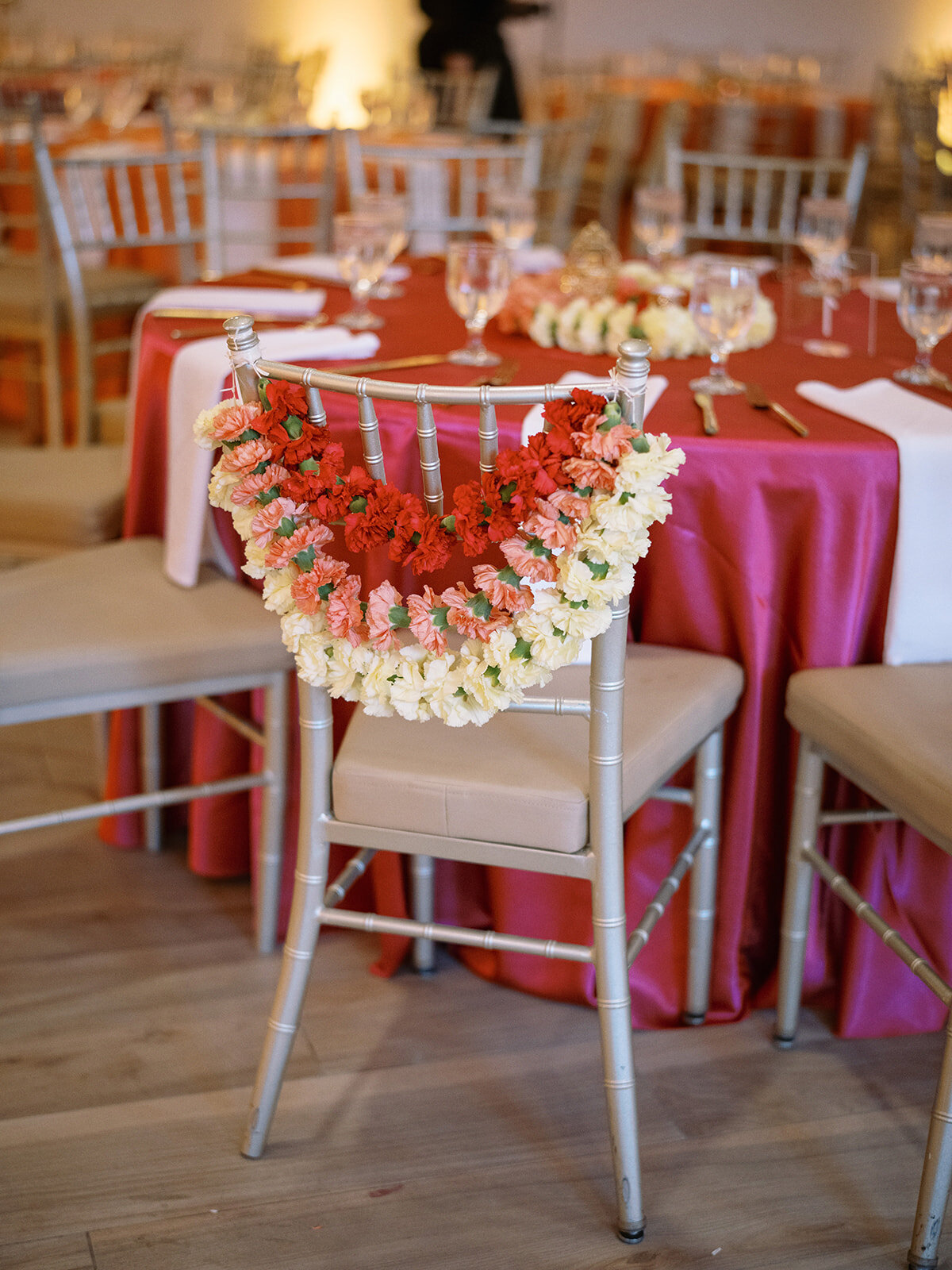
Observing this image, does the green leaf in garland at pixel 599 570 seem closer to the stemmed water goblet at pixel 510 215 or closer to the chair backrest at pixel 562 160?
the stemmed water goblet at pixel 510 215

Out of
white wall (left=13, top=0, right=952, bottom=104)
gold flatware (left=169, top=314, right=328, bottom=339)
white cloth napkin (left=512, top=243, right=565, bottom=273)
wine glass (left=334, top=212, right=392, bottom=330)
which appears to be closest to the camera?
gold flatware (left=169, top=314, right=328, bottom=339)

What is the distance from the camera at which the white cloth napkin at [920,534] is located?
5.30 ft

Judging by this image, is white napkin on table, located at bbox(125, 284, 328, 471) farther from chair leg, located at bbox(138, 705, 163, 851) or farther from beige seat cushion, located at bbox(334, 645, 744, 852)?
beige seat cushion, located at bbox(334, 645, 744, 852)

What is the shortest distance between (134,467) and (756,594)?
3.43 ft

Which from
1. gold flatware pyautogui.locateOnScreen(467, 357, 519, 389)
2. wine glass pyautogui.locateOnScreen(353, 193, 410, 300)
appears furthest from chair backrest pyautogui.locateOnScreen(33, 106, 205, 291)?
gold flatware pyautogui.locateOnScreen(467, 357, 519, 389)

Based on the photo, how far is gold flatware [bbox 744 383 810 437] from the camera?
1.66 m

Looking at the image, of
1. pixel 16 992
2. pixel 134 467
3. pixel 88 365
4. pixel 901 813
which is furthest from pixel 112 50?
Answer: pixel 901 813

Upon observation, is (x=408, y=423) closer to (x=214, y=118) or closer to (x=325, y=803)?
(x=325, y=803)

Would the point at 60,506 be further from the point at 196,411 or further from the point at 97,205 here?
the point at 97,205

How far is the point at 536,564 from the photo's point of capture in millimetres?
1243

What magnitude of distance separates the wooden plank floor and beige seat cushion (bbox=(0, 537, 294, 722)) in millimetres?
487

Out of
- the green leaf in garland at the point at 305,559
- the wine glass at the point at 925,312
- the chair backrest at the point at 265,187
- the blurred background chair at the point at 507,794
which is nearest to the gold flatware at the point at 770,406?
the wine glass at the point at 925,312

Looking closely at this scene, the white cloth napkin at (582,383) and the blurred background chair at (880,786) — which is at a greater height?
the white cloth napkin at (582,383)

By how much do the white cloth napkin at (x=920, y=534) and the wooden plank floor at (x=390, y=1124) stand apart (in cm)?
60
